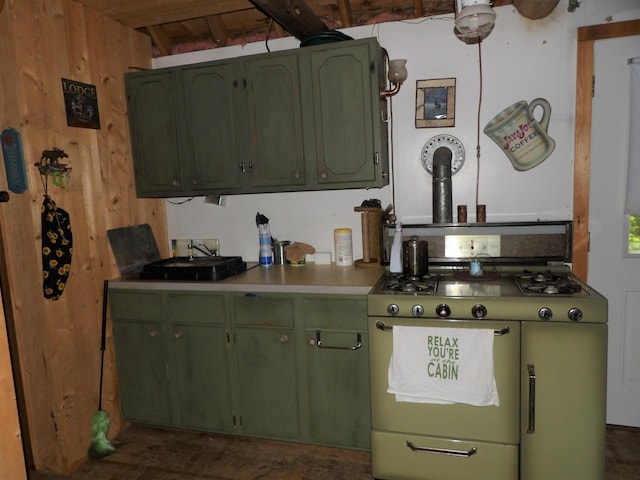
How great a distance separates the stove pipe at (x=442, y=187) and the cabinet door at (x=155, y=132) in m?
1.60

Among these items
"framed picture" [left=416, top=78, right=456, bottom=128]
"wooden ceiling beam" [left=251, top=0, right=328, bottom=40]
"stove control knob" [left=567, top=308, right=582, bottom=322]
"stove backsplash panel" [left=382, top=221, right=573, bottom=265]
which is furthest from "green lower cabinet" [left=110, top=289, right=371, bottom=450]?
"wooden ceiling beam" [left=251, top=0, right=328, bottom=40]

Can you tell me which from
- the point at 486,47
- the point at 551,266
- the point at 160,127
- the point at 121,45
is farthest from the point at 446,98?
the point at 121,45

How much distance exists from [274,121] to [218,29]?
0.85 m

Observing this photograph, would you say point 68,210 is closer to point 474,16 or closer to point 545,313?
point 474,16

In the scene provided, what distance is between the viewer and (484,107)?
2.64m

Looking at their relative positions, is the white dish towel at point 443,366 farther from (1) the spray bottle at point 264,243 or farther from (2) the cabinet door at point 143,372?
(2) the cabinet door at point 143,372

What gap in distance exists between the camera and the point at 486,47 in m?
2.60

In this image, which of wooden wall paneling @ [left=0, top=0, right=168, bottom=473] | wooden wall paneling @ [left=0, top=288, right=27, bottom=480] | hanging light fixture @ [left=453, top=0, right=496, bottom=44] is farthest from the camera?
wooden wall paneling @ [left=0, top=0, right=168, bottom=473]

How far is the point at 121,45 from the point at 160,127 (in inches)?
23.9

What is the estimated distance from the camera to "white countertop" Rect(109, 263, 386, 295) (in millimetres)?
2320

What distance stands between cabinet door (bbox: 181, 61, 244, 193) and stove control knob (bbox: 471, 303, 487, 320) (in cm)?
159

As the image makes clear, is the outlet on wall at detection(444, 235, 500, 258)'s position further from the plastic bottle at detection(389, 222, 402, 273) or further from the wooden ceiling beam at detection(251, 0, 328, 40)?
the wooden ceiling beam at detection(251, 0, 328, 40)

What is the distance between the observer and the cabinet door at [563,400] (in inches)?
74.1

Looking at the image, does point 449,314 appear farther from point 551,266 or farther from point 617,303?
point 617,303
